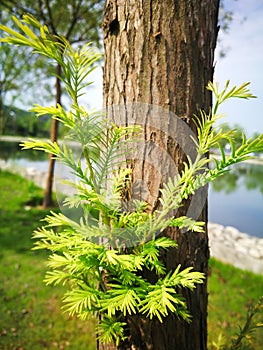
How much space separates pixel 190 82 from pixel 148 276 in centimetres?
62

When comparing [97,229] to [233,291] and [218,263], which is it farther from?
[218,263]

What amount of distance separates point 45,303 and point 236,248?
336 centimetres

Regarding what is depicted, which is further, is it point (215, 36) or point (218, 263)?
point (218, 263)

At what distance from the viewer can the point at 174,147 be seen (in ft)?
2.83

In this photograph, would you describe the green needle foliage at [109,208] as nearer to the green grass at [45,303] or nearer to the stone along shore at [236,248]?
the green grass at [45,303]

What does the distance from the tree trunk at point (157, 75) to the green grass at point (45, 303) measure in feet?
5.07

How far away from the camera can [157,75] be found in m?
0.84

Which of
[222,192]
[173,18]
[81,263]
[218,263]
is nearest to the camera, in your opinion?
[81,263]

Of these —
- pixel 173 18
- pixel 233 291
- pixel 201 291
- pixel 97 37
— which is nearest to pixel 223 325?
pixel 233 291

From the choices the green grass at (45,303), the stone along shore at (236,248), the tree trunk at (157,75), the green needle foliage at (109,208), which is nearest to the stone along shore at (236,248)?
the stone along shore at (236,248)

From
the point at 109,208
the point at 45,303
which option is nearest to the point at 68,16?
the point at 45,303

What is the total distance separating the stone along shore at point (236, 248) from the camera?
4.00 meters

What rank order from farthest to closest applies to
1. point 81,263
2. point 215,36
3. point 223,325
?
point 223,325, point 215,36, point 81,263

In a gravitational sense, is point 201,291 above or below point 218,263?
above
